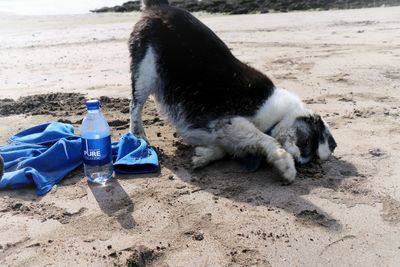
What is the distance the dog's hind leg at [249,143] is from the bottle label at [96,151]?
1028 millimetres

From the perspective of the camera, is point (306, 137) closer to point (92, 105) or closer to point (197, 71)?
point (197, 71)

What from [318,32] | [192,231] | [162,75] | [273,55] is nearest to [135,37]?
[162,75]

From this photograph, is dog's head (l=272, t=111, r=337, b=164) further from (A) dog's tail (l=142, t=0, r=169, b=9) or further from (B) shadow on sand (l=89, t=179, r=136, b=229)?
(A) dog's tail (l=142, t=0, r=169, b=9)

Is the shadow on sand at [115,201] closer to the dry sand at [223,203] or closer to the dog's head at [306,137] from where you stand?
the dry sand at [223,203]

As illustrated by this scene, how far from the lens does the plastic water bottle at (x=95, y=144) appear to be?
3.47 meters

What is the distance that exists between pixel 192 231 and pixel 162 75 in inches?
77.5

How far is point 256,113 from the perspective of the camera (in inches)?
Result: 159

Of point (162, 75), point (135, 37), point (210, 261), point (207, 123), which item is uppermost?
point (135, 37)

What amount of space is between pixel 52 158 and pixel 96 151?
550 mm

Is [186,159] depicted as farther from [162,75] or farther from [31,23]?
[31,23]

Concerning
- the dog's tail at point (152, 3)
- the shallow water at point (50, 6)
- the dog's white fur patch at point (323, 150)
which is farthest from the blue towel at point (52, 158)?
the shallow water at point (50, 6)

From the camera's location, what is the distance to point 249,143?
3844mm

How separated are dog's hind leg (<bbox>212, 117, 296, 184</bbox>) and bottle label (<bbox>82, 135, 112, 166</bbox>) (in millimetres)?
1028

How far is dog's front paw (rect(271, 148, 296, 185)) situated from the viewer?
11.7 feet
